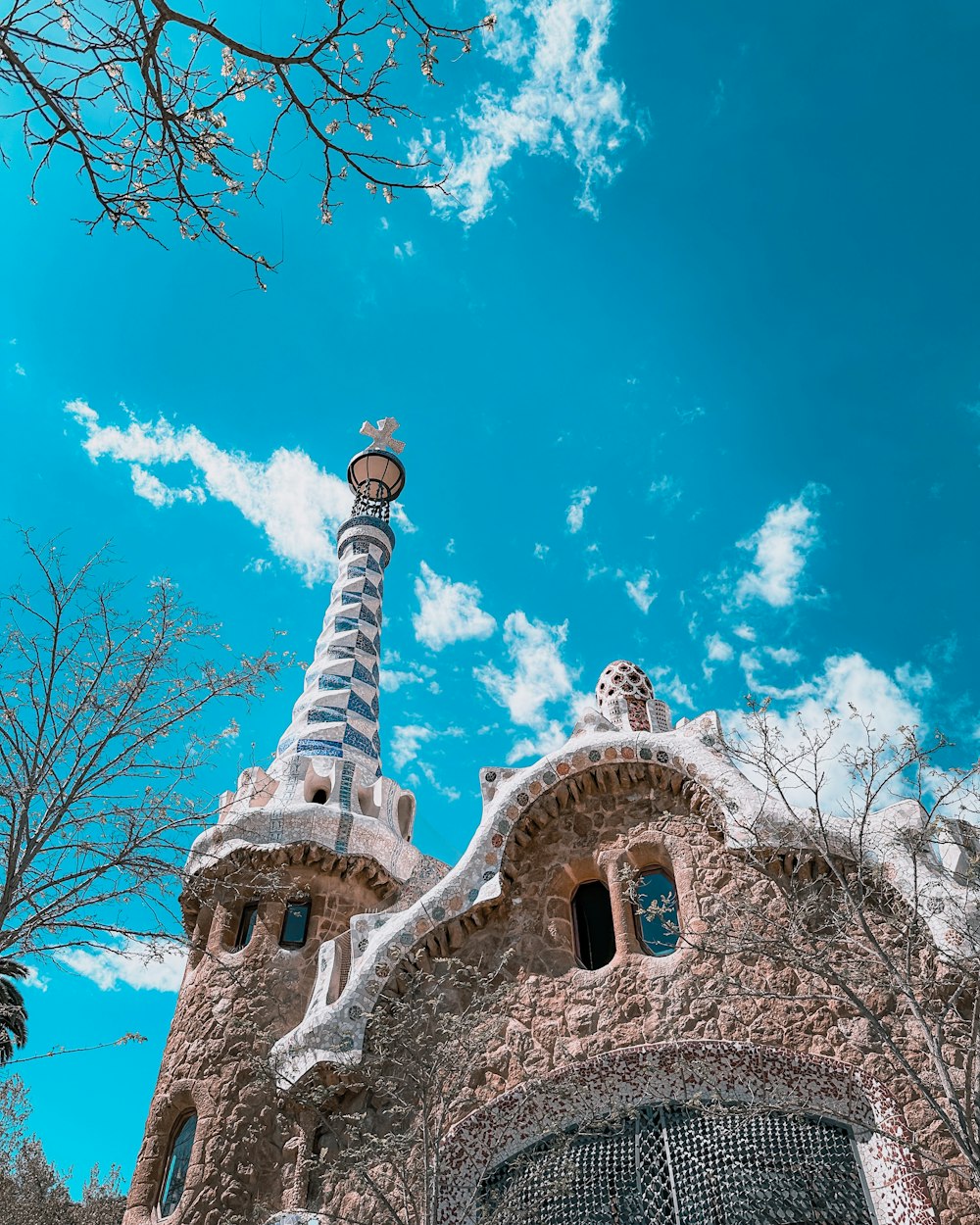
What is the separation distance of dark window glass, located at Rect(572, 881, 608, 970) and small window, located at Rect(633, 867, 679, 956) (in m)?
0.24

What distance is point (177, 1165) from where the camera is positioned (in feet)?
24.1

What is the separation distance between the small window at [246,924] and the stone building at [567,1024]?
0.03m

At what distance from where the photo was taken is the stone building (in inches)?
222

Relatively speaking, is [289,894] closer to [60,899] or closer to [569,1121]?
[569,1121]

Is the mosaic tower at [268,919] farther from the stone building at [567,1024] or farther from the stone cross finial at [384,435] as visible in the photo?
the stone cross finial at [384,435]

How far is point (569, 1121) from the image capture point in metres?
6.11

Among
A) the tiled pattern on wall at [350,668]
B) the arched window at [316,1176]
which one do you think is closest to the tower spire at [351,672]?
the tiled pattern on wall at [350,668]

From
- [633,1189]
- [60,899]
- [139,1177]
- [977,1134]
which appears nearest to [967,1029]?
[977,1134]

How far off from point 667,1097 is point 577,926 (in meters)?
1.43

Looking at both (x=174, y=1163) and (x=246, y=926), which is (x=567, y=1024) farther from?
(x=246, y=926)

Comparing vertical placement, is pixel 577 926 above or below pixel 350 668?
below

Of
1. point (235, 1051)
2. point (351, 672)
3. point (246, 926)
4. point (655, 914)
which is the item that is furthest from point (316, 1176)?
point (351, 672)

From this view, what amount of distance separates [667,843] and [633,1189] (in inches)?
85.1

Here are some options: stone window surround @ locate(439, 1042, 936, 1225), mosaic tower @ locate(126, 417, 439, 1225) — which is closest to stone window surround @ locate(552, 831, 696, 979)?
stone window surround @ locate(439, 1042, 936, 1225)
